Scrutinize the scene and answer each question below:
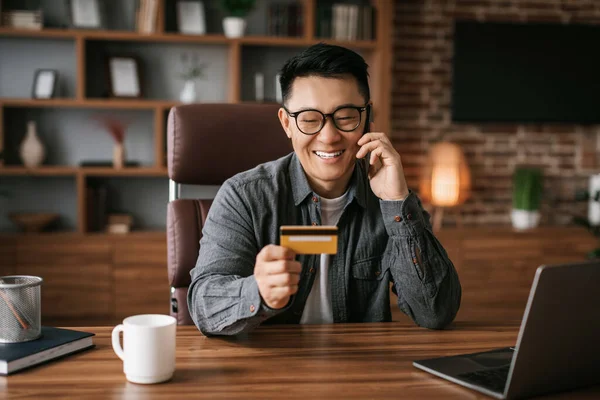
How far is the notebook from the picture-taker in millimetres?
1008

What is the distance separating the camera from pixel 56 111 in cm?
374

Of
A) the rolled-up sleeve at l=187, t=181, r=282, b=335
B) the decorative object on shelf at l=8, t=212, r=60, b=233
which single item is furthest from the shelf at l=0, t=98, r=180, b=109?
the rolled-up sleeve at l=187, t=181, r=282, b=335

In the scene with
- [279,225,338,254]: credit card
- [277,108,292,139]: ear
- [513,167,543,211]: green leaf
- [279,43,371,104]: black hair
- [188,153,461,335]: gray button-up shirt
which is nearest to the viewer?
[279,225,338,254]: credit card

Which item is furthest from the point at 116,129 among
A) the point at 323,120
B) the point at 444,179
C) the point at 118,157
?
the point at 323,120

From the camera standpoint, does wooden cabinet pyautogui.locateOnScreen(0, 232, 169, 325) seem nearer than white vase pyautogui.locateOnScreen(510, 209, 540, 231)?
Yes

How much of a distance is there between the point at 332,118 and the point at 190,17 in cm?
253

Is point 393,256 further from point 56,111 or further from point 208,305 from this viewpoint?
point 56,111

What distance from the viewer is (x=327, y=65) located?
146cm

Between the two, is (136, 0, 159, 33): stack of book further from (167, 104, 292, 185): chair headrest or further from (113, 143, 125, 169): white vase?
(167, 104, 292, 185): chair headrest

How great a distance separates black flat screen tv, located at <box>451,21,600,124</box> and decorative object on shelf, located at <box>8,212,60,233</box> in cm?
248

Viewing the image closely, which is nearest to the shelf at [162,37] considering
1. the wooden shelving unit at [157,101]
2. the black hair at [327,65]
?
the wooden shelving unit at [157,101]

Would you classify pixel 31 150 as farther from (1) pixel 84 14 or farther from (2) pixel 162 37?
(2) pixel 162 37

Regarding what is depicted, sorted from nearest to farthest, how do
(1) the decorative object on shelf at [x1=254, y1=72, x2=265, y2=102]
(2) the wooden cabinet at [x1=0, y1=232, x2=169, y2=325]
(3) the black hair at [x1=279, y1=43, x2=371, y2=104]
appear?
(3) the black hair at [x1=279, y1=43, x2=371, y2=104], (2) the wooden cabinet at [x1=0, y1=232, x2=169, y2=325], (1) the decorative object on shelf at [x1=254, y1=72, x2=265, y2=102]

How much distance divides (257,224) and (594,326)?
78cm
